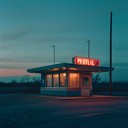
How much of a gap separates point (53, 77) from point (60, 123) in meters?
25.4

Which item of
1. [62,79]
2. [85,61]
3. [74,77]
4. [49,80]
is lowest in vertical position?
[49,80]

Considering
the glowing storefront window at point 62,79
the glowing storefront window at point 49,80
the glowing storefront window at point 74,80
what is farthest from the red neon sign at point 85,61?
the glowing storefront window at point 49,80

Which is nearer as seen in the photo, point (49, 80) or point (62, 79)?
point (62, 79)

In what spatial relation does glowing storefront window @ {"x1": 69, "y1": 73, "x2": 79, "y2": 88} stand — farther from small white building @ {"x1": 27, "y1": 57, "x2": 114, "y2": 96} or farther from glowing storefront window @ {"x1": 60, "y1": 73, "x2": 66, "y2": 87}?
glowing storefront window @ {"x1": 60, "y1": 73, "x2": 66, "y2": 87}

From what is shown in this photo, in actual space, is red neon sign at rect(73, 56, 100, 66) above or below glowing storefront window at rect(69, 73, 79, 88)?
above

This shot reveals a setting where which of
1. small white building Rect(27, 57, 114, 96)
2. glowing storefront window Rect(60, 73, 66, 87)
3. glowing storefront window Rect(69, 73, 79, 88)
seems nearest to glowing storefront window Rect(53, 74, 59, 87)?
small white building Rect(27, 57, 114, 96)

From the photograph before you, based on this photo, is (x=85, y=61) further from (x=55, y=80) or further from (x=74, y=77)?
(x=55, y=80)

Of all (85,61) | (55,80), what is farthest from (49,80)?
(85,61)

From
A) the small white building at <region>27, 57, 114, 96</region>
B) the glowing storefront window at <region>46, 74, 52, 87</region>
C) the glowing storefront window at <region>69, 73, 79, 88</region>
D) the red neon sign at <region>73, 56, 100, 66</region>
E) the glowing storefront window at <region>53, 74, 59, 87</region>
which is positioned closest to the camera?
the small white building at <region>27, 57, 114, 96</region>

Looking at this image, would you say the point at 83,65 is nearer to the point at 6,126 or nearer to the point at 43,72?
the point at 43,72

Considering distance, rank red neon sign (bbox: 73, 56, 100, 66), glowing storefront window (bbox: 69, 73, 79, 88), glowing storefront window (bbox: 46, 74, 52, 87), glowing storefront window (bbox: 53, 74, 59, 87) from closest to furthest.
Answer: red neon sign (bbox: 73, 56, 100, 66) → glowing storefront window (bbox: 69, 73, 79, 88) → glowing storefront window (bbox: 53, 74, 59, 87) → glowing storefront window (bbox: 46, 74, 52, 87)

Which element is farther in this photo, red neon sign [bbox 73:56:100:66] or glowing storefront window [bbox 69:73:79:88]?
glowing storefront window [bbox 69:73:79:88]

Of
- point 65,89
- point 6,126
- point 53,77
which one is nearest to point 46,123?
point 6,126

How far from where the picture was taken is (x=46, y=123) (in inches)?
598
